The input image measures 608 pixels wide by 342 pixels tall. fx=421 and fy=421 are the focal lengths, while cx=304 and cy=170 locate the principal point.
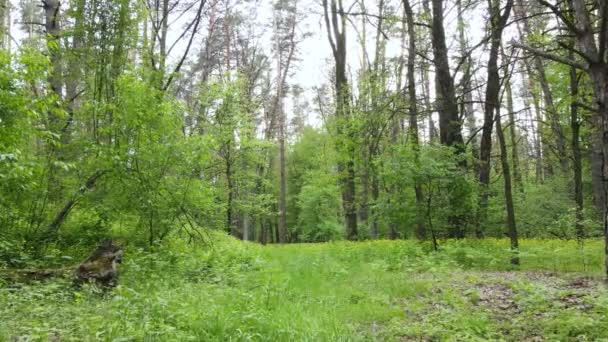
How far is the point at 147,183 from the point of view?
27.1ft

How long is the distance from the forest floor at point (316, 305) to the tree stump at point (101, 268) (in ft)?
0.92

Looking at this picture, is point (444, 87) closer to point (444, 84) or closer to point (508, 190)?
point (444, 84)

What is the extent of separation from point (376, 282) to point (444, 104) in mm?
7127

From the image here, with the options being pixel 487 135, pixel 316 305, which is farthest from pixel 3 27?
pixel 487 135

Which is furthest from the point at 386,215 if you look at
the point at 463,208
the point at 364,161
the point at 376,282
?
the point at 364,161

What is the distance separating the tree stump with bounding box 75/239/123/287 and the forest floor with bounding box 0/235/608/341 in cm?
28

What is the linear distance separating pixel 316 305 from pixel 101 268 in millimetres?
3261

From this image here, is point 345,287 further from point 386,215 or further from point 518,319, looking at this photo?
point 386,215

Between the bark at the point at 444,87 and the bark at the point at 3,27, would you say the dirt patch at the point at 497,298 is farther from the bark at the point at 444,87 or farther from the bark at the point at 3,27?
the bark at the point at 3,27

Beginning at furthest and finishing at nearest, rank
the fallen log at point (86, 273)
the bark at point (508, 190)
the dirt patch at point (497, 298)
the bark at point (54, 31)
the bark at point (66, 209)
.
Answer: the bark at point (54, 31)
the bark at point (508, 190)
the bark at point (66, 209)
the fallen log at point (86, 273)
the dirt patch at point (497, 298)

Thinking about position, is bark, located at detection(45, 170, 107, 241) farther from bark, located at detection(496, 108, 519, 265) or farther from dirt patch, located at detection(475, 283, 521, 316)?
bark, located at detection(496, 108, 519, 265)

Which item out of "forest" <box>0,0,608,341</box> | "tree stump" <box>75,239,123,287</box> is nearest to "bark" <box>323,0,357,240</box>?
"forest" <box>0,0,608,341</box>

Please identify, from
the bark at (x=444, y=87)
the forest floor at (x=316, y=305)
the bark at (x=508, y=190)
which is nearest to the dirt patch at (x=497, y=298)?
the forest floor at (x=316, y=305)

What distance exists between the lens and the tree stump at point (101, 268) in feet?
20.1
